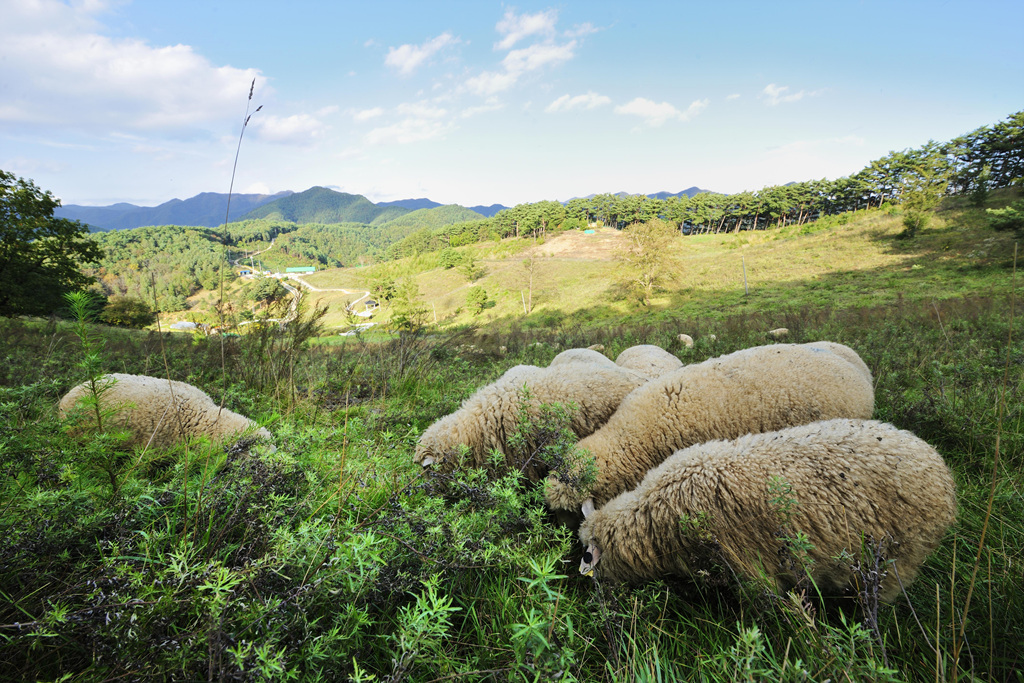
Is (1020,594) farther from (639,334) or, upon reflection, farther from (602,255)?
(602,255)

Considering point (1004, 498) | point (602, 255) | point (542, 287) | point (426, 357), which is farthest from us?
point (602, 255)

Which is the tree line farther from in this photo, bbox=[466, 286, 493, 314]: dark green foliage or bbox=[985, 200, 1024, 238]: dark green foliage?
bbox=[466, 286, 493, 314]: dark green foliage

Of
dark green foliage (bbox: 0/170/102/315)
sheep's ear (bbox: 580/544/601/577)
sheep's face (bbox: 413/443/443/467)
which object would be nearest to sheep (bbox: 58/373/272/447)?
sheep's face (bbox: 413/443/443/467)

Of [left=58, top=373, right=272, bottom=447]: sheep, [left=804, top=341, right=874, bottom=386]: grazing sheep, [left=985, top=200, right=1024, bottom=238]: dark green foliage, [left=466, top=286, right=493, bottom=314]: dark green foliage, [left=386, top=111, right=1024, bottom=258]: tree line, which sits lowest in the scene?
[left=466, top=286, right=493, bottom=314]: dark green foliage

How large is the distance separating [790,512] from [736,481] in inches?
10.6

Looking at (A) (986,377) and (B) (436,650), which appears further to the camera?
(A) (986,377)

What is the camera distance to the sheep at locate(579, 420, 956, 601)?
1.97 m

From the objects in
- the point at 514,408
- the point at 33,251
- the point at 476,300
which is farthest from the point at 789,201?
the point at 33,251

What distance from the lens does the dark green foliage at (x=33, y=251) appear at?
1753cm

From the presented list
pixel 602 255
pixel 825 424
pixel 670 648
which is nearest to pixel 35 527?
pixel 670 648

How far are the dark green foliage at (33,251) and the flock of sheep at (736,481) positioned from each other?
24.7 m

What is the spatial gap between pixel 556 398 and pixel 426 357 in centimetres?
382

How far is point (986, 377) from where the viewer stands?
14.5 ft

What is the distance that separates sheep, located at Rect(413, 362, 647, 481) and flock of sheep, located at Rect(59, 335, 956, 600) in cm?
2
